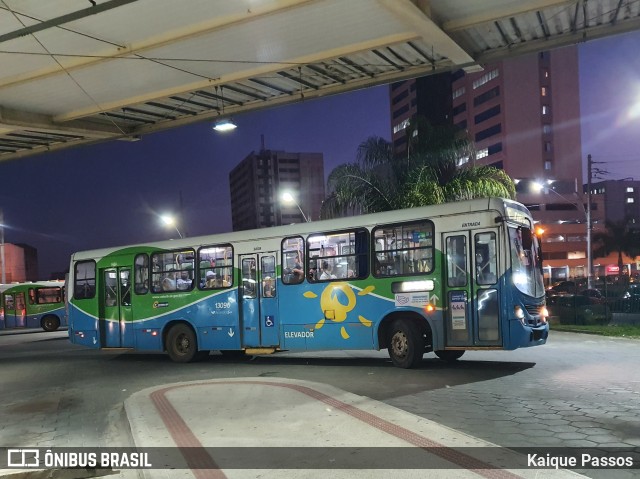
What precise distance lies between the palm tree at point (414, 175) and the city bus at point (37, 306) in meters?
18.9

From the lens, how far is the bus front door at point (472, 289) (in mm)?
10641

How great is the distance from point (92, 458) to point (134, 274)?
9791 mm

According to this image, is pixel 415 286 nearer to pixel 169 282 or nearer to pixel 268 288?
pixel 268 288

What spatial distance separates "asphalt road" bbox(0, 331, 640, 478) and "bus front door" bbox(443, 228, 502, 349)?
777mm

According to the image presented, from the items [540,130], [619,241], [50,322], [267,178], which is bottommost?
[50,322]

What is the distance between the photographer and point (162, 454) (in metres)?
6.25

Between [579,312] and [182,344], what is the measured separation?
14079mm

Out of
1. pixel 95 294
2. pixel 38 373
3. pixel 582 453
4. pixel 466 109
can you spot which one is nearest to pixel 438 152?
pixel 95 294

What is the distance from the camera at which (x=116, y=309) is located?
1602cm

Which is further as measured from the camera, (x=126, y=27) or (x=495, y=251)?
(x=495, y=251)

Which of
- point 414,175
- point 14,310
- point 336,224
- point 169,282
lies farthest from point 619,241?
point 169,282

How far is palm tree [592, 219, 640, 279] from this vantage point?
80688mm

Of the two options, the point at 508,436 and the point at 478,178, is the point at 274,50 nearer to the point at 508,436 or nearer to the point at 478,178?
the point at 508,436

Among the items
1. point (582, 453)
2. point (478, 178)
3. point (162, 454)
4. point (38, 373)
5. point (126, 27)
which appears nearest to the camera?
point (582, 453)
